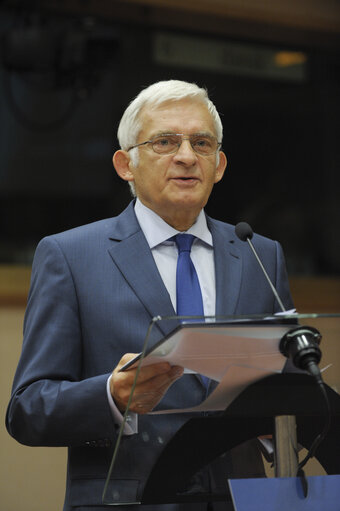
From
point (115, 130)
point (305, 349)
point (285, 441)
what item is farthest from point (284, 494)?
point (115, 130)

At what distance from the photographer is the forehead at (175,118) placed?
1.88 metres

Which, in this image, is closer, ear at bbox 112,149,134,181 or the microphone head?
the microphone head

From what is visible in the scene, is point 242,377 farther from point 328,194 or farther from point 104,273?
point 328,194

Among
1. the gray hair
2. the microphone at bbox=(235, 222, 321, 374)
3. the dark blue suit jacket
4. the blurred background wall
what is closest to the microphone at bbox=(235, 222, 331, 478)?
the microphone at bbox=(235, 222, 321, 374)

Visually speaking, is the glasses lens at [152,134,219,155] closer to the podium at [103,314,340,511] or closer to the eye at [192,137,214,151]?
the eye at [192,137,214,151]

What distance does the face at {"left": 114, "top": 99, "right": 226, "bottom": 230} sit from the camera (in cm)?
188

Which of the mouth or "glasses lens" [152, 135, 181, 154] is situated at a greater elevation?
"glasses lens" [152, 135, 181, 154]

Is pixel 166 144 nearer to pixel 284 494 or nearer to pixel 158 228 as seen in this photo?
pixel 158 228

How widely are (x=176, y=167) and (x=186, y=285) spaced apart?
0.29 metres

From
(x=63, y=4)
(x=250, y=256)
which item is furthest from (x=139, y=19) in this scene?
(x=250, y=256)

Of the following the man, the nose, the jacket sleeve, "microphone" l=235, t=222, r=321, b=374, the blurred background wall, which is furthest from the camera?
the blurred background wall

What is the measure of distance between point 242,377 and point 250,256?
2.38 feet

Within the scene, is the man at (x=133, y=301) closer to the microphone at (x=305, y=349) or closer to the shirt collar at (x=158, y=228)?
the shirt collar at (x=158, y=228)

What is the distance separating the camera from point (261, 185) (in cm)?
512
